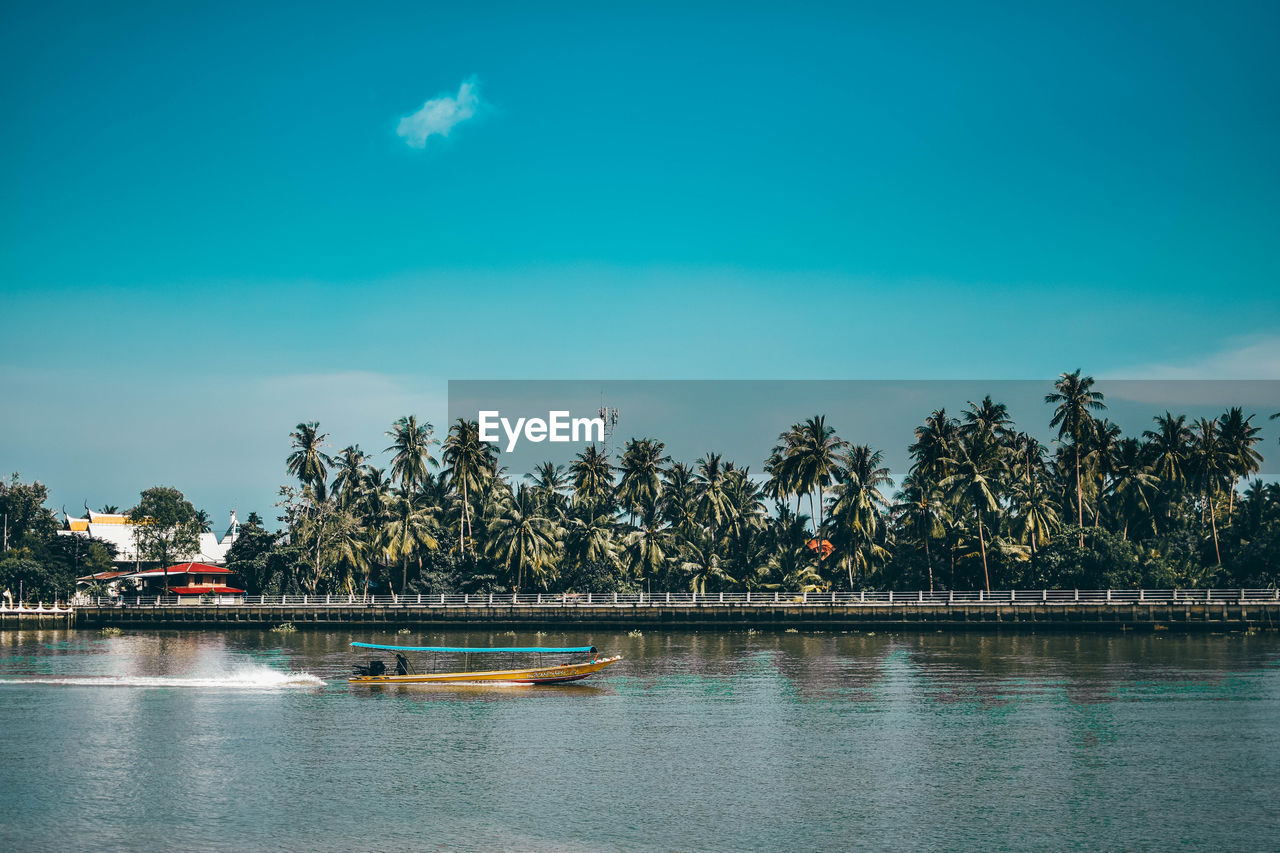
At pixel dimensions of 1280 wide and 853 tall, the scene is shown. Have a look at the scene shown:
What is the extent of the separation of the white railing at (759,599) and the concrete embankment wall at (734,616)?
41 cm

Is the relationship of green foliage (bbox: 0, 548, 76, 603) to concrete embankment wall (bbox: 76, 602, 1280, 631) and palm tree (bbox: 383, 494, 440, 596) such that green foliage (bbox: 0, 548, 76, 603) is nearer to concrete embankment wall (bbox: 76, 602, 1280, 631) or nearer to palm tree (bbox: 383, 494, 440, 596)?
concrete embankment wall (bbox: 76, 602, 1280, 631)

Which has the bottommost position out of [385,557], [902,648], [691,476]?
[902,648]

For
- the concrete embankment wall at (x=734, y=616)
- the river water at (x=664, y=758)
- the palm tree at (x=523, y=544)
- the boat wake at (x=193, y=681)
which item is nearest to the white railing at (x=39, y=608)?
the concrete embankment wall at (x=734, y=616)

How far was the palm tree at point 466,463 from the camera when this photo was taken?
3939 inches

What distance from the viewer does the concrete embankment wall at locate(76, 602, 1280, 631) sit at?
7594 cm

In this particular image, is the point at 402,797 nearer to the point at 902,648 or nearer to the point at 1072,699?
the point at 1072,699

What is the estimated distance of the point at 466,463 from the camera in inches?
3939

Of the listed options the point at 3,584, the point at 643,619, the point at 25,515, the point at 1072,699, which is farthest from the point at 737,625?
the point at 25,515

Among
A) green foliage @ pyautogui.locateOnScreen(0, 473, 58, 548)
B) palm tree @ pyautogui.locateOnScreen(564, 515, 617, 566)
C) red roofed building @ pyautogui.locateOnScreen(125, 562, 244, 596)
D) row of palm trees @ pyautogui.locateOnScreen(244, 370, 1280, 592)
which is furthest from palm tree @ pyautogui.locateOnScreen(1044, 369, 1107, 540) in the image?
green foliage @ pyautogui.locateOnScreen(0, 473, 58, 548)

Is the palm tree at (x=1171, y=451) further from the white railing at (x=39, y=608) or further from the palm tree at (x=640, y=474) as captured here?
the white railing at (x=39, y=608)

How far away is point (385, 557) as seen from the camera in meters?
94.2

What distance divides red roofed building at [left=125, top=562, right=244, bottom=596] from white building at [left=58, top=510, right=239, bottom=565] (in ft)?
36.5

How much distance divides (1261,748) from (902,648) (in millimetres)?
33179

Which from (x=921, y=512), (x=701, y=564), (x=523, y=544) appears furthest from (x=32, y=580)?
(x=921, y=512)
